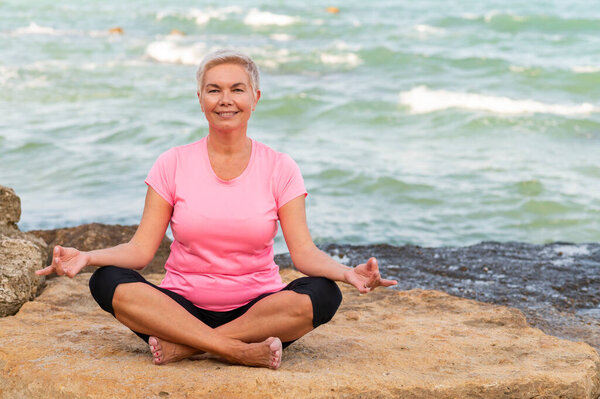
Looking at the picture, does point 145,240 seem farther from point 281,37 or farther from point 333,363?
point 281,37

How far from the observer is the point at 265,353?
3164mm

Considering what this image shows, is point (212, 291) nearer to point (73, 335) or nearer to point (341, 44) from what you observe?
point (73, 335)

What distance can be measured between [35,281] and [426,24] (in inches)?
1000

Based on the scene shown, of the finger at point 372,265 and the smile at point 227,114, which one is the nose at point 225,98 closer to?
the smile at point 227,114

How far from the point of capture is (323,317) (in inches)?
130

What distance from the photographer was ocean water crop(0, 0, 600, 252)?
8820 mm

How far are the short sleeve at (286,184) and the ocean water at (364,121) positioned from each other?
390 centimetres

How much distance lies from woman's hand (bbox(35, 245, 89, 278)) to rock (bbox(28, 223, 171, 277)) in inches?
101

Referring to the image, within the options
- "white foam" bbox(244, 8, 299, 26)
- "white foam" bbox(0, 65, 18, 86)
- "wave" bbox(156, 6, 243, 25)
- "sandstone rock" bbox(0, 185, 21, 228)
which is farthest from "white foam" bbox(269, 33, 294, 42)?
"sandstone rock" bbox(0, 185, 21, 228)

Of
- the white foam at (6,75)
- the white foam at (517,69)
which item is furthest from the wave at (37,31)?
the white foam at (517,69)

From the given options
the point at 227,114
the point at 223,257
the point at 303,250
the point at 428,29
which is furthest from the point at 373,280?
the point at 428,29

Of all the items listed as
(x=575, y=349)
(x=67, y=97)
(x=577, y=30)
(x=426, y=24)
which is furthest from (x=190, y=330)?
(x=426, y=24)

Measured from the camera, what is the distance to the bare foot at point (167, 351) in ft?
10.5

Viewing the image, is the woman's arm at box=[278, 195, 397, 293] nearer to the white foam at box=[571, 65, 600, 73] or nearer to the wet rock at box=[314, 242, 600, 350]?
the wet rock at box=[314, 242, 600, 350]
